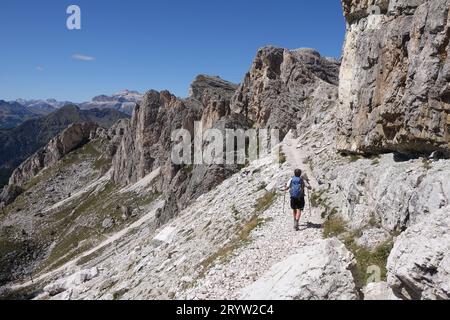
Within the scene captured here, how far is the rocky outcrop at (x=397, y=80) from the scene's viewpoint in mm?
19719

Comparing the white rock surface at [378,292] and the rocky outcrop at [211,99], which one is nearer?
the white rock surface at [378,292]

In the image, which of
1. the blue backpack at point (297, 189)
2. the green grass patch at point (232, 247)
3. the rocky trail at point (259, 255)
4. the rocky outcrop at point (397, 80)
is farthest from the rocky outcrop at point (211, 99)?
the blue backpack at point (297, 189)

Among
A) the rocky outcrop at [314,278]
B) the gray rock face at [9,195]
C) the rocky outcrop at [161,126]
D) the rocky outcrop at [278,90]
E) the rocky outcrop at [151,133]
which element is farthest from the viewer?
the gray rock face at [9,195]

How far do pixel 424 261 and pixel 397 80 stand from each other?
45.3ft

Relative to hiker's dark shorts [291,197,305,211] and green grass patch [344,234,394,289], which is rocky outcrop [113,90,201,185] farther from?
green grass patch [344,234,394,289]

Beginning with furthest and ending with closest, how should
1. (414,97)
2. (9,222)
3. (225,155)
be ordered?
(9,222), (225,155), (414,97)

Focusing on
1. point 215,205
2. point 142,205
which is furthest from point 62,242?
point 215,205

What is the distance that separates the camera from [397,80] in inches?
917

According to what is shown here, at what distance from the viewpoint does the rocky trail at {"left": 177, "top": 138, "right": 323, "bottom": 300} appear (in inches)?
755

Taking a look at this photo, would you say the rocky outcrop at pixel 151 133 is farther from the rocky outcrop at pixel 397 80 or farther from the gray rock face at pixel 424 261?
the gray rock face at pixel 424 261

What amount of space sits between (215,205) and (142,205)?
76.3m

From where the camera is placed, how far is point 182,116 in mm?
139875

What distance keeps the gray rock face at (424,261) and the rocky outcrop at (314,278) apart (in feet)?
4.95

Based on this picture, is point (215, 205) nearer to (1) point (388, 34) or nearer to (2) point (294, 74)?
(1) point (388, 34)
